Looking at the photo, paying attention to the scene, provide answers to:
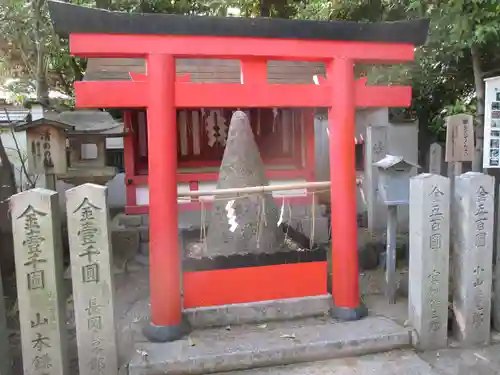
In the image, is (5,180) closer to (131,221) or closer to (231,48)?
(131,221)

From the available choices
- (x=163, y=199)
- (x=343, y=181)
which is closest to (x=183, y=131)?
(x=163, y=199)

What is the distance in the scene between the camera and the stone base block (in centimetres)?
529

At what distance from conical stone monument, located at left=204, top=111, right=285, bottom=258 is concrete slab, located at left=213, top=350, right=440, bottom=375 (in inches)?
67.6

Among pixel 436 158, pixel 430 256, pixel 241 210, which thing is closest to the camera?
pixel 430 256

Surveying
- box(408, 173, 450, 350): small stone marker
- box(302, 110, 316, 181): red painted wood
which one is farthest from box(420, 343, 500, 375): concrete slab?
box(302, 110, 316, 181): red painted wood

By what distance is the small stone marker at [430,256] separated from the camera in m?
4.80

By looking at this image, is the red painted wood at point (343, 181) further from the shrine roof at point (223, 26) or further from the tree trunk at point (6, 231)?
the tree trunk at point (6, 231)

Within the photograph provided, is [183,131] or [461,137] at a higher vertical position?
[183,131]

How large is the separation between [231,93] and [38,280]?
Answer: 9.05 feet

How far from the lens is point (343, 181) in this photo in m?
5.31

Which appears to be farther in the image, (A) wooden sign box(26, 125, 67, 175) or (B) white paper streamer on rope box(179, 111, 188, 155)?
(B) white paper streamer on rope box(179, 111, 188, 155)

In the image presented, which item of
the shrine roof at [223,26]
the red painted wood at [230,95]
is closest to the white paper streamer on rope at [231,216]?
the red painted wood at [230,95]

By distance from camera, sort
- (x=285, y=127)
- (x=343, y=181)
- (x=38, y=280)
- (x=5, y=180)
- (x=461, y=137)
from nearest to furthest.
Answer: (x=38, y=280)
(x=343, y=181)
(x=5, y=180)
(x=461, y=137)
(x=285, y=127)

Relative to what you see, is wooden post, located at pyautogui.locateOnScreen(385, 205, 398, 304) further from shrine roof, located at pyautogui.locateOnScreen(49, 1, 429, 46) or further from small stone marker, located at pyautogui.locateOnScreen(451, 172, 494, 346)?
shrine roof, located at pyautogui.locateOnScreen(49, 1, 429, 46)
